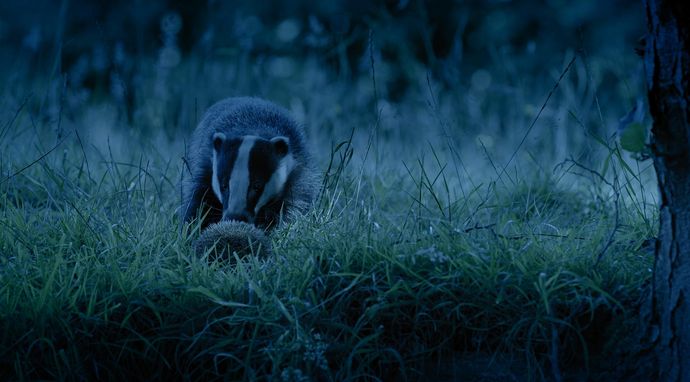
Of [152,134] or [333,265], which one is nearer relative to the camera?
[333,265]

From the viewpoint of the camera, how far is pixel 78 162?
409 cm

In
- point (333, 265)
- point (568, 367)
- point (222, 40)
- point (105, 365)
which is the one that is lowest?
point (105, 365)

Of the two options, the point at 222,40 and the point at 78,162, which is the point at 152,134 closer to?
the point at 78,162

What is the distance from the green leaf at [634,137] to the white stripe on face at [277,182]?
1942mm

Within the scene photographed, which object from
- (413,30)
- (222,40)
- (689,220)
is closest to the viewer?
(689,220)

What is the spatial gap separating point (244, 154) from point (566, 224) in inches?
64.6

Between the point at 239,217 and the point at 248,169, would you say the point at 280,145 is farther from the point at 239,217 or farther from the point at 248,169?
the point at 239,217

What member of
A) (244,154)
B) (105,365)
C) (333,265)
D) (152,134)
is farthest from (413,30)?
(105,365)

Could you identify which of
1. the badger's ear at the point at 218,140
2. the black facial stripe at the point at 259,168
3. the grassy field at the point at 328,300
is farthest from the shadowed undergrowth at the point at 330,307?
the badger's ear at the point at 218,140

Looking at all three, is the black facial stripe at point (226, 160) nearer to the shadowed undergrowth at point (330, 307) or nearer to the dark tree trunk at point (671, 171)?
the shadowed undergrowth at point (330, 307)

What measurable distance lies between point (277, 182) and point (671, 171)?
7.08 feet

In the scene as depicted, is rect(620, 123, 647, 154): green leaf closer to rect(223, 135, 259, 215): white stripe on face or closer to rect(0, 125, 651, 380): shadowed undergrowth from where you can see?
rect(0, 125, 651, 380): shadowed undergrowth

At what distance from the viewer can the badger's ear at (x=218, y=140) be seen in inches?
144

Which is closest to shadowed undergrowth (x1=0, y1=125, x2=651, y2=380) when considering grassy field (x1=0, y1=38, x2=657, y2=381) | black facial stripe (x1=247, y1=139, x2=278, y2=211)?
grassy field (x1=0, y1=38, x2=657, y2=381)
